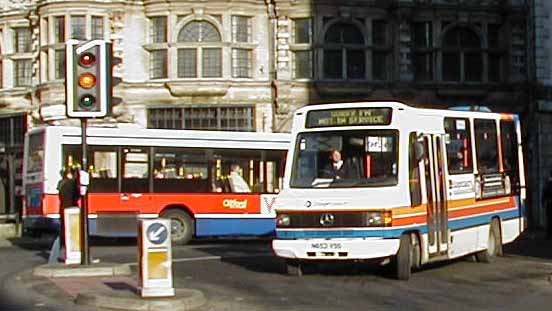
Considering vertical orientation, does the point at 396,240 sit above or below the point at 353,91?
below

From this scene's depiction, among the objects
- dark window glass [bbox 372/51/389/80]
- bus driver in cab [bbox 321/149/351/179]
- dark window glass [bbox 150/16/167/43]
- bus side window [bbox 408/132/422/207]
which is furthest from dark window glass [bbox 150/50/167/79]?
bus side window [bbox 408/132/422/207]

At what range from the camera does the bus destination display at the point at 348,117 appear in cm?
1761

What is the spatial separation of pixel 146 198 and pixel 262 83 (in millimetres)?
11079

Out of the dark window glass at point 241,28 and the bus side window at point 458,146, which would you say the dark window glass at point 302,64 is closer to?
the dark window glass at point 241,28

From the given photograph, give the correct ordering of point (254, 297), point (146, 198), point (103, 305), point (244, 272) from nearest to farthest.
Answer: point (103, 305) < point (254, 297) < point (244, 272) < point (146, 198)

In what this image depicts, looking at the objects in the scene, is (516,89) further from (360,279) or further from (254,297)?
(254,297)

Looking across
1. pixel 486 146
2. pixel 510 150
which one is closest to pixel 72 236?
pixel 486 146

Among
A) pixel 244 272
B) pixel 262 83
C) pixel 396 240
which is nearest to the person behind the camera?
pixel 396 240

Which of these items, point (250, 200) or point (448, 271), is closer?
point (448, 271)

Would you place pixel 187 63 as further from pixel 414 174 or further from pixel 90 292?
pixel 90 292

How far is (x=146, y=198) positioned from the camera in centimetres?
2769

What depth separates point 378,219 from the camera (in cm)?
1669

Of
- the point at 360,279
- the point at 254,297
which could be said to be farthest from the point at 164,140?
the point at 254,297

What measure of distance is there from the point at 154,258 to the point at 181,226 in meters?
13.9
